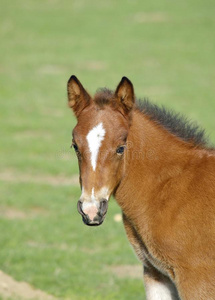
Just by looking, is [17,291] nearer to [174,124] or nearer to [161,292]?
[161,292]

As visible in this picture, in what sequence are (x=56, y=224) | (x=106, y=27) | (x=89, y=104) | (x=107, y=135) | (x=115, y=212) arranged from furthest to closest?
(x=106, y=27)
(x=115, y=212)
(x=56, y=224)
(x=89, y=104)
(x=107, y=135)

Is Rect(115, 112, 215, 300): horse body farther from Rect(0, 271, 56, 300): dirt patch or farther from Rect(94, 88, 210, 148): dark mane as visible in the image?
Rect(0, 271, 56, 300): dirt patch

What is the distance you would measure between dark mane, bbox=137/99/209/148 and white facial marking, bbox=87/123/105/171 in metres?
0.81

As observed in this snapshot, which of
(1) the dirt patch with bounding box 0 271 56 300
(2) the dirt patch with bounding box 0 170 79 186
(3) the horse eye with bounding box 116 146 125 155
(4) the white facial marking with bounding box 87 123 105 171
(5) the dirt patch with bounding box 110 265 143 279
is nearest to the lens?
(4) the white facial marking with bounding box 87 123 105 171

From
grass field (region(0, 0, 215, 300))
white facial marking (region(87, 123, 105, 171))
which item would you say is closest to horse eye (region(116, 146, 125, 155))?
white facial marking (region(87, 123, 105, 171))

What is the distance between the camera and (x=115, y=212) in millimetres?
11938

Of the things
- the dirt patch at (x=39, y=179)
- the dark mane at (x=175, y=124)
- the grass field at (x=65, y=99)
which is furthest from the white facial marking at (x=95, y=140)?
the dirt patch at (x=39, y=179)

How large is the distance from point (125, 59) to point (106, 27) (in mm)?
4797

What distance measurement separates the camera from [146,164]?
5668mm

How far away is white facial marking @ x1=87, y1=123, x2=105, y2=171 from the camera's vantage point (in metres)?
5.21

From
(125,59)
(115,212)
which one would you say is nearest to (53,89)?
(125,59)

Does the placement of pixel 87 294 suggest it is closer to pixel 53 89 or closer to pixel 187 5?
pixel 53 89

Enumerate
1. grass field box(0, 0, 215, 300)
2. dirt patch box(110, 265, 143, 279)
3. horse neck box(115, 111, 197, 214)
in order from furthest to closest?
1. grass field box(0, 0, 215, 300)
2. dirt patch box(110, 265, 143, 279)
3. horse neck box(115, 111, 197, 214)

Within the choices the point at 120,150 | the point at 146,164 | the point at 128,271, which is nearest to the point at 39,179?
the point at 128,271
